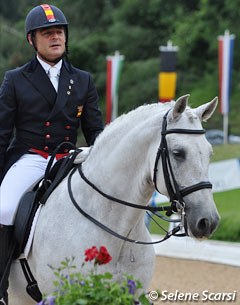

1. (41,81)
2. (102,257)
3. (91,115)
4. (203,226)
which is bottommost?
(102,257)

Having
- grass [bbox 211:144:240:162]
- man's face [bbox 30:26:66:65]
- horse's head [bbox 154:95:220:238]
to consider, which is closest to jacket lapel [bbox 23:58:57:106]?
man's face [bbox 30:26:66:65]

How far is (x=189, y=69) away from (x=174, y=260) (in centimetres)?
2618

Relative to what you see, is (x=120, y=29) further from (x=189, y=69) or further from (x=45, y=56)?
(x=45, y=56)

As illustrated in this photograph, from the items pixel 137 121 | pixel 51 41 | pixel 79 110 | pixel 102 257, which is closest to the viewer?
pixel 102 257

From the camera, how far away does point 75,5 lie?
45781mm

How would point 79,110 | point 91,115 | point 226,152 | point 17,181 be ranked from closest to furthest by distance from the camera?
point 17,181 < point 79,110 < point 91,115 < point 226,152

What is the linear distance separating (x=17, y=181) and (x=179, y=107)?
1.42 meters

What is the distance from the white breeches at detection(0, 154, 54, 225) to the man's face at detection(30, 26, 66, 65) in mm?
739

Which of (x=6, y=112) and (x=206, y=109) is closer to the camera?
(x=206, y=109)

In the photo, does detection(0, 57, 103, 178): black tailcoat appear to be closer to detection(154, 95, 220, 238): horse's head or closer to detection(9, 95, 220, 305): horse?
detection(9, 95, 220, 305): horse

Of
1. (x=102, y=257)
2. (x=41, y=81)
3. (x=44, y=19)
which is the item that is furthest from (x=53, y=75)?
(x=102, y=257)

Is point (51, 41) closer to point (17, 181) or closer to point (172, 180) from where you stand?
point (17, 181)

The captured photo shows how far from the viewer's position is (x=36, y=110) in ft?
20.1

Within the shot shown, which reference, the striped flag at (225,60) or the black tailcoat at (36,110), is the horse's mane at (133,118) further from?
the striped flag at (225,60)
